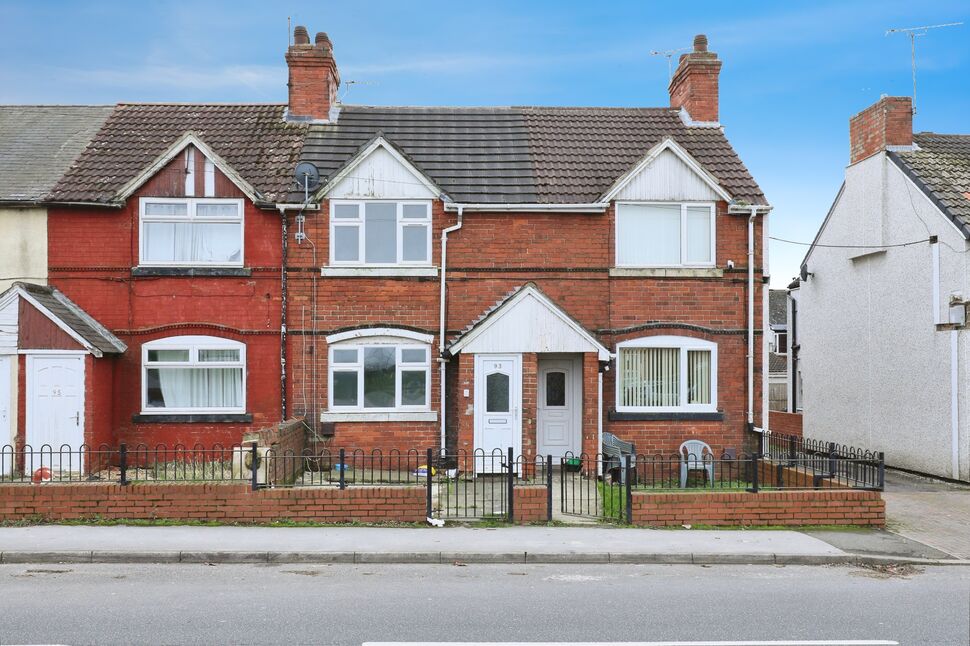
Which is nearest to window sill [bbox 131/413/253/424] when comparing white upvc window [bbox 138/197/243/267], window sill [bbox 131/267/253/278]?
window sill [bbox 131/267/253/278]

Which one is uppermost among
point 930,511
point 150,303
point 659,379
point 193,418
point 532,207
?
point 532,207

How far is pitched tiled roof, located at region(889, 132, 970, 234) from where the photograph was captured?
1678 centimetres

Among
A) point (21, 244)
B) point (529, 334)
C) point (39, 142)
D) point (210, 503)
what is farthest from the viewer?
point (39, 142)

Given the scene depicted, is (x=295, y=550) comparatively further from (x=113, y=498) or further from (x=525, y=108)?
(x=525, y=108)

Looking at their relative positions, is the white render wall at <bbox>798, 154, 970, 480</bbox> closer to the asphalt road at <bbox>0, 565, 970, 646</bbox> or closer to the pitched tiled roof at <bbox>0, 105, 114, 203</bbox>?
the asphalt road at <bbox>0, 565, 970, 646</bbox>

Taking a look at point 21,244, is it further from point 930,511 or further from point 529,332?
point 930,511

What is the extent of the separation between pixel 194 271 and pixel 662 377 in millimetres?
10179

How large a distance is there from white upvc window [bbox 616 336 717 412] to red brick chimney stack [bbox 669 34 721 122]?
6.15m

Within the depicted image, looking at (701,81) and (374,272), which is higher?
(701,81)

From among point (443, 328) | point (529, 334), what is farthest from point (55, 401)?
point (529, 334)

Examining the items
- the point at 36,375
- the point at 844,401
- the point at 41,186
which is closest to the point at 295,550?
the point at 36,375

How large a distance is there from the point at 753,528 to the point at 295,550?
6420 millimetres

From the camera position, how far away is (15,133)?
18.7 meters

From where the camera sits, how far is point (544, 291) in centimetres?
1681
